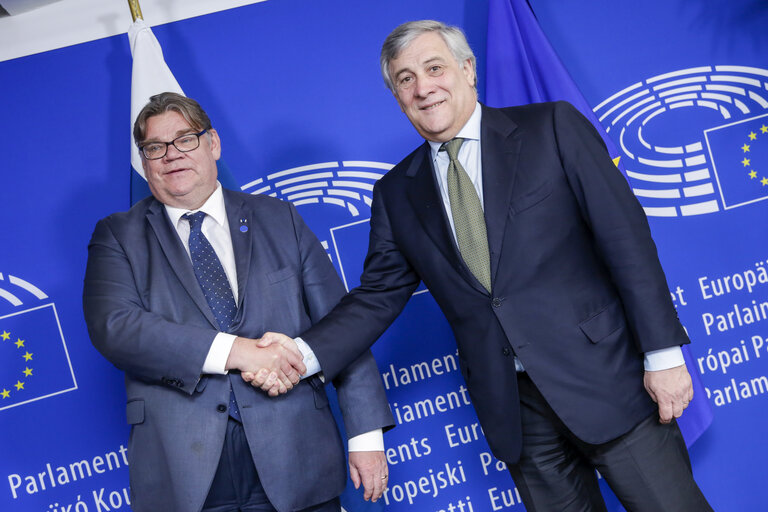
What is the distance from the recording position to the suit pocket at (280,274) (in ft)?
7.06

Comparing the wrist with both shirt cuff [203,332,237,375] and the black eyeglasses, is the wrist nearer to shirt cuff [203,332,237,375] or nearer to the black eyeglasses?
shirt cuff [203,332,237,375]

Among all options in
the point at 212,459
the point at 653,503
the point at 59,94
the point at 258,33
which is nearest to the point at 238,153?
the point at 258,33

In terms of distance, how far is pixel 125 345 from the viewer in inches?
78.0

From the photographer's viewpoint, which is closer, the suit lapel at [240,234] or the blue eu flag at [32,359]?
the suit lapel at [240,234]

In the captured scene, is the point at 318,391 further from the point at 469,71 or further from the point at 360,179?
the point at 360,179

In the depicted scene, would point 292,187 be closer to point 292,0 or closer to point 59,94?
point 292,0

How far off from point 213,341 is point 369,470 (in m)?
0.62

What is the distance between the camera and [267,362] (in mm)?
1995

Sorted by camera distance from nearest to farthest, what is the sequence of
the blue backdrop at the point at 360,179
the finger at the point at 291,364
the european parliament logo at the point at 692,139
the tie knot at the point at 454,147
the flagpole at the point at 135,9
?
the finger at the point at 291,364 < the tie knot at the point at 454,147 < the flagpole at the point at 135,9 < the blue backdrop at the point at 360,179 < the european parliament logo at the point at 692,139

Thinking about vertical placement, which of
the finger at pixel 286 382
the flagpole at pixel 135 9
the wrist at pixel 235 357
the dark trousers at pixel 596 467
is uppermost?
the flagpole at pixel 135 9

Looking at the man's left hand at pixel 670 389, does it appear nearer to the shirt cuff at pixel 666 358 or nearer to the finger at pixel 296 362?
the shirt cuff at pixel 666 358

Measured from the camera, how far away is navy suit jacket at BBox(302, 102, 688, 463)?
1.92 meters

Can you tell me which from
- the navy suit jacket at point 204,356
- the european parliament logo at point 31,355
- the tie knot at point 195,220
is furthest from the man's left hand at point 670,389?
the european parliament logo at point 31,355

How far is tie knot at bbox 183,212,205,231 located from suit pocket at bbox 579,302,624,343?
3.75 ft
